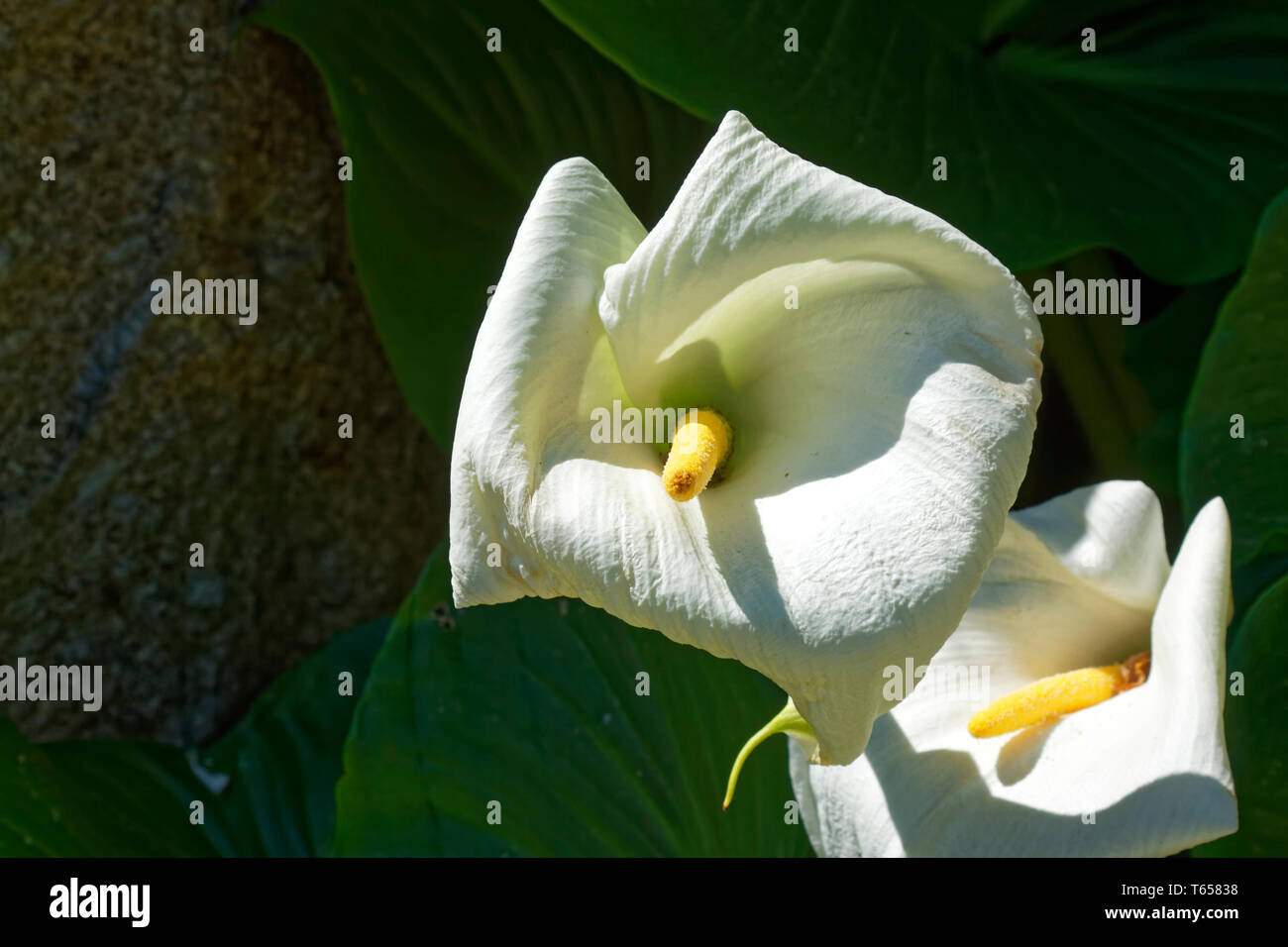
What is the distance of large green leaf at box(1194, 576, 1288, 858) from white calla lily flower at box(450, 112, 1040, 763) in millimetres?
273

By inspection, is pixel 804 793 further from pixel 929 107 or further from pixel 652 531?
pixel 929 107

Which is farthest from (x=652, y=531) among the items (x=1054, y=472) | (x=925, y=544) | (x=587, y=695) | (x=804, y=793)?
(x=1054, y=472)

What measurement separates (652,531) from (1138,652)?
32 cm

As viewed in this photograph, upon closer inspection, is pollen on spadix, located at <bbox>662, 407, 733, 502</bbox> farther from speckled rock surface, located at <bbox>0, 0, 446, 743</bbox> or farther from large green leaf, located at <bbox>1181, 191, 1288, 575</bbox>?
speckled rock surface, located at <bbox>0, 0, 446, 743</bbox>

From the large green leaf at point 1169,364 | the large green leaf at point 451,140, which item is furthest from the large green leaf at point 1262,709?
the large green leaf at point 451,140

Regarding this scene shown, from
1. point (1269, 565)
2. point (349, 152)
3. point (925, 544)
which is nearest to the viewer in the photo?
point (925, 544)

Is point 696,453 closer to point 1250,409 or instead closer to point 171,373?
point 1250,409

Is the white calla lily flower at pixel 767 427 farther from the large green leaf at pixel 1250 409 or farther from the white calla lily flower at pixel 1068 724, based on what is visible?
the large green leaf at pixel 1250 409

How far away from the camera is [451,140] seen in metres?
0.82

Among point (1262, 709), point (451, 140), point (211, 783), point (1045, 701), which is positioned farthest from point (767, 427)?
point (211, 783)

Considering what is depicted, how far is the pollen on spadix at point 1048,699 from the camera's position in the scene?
50cm

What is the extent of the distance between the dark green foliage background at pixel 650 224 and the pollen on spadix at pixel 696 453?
31 centimetres

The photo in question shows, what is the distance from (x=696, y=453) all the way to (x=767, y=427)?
0.20 ft

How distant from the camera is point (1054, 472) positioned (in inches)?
36.3
